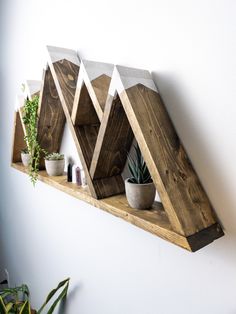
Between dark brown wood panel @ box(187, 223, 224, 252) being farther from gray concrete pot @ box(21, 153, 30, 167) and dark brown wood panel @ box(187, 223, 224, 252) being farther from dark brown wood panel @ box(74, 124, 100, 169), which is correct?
gray concrete pot @ box(21, 153, 30, 167)

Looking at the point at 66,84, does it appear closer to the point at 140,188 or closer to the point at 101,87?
the point at 101,87

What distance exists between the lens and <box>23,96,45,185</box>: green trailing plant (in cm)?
102

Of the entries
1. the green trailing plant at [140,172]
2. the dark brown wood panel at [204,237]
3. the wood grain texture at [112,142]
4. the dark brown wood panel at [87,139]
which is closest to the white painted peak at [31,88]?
the dark brown wood panel at [87,139]

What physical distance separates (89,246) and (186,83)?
0.73 metres

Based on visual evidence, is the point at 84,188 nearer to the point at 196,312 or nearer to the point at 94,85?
the point at 94,85

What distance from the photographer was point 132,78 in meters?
0.59

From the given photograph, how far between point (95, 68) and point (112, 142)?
0.22 metres

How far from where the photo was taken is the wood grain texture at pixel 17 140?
4.14 feet

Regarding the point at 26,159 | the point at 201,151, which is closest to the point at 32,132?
the point at 26,159

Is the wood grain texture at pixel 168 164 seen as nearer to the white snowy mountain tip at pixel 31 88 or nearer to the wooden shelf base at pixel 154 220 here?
the wooden shelf base at pixel 154 220

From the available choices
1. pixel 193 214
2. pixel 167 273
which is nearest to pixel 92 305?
pixel 167 273

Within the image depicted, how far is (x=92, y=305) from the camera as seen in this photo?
976mm

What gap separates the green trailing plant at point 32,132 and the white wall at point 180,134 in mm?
183

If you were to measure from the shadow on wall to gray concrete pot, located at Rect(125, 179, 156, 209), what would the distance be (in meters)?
0.13
